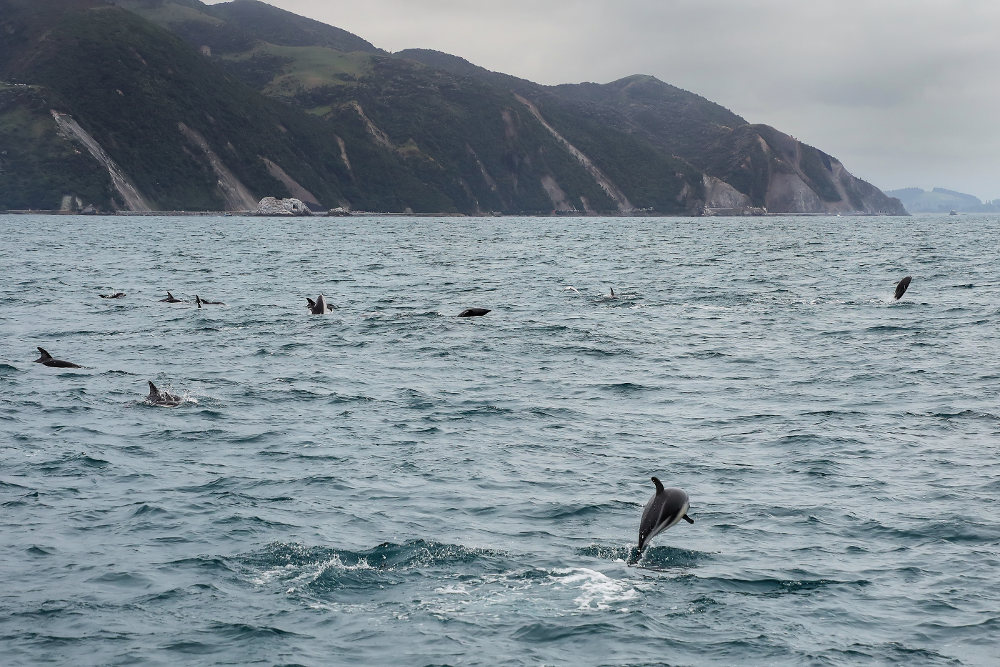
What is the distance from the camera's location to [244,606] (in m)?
12.3

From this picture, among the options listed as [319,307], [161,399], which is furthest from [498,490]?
[319,307]

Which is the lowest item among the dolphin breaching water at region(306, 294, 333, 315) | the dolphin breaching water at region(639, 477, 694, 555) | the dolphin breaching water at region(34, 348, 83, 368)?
the dolphin breaching water at region(34, 348, 83, 368)

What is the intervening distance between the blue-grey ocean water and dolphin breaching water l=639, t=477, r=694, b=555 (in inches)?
16.1

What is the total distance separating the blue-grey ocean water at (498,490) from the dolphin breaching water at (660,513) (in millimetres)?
408

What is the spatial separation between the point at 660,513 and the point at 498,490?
4.02 metres

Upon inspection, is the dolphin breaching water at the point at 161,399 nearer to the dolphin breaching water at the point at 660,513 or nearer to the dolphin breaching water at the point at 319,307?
the dolphin breaching water at the point at 660,513

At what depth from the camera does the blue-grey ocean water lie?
38.5ft

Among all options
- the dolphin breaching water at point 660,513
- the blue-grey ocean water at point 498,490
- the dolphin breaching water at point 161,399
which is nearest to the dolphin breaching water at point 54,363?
the blue-grey ocean water at point 498,490

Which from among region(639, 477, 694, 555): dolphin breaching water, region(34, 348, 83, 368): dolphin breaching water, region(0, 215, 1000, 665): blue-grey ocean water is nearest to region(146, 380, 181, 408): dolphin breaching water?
region(0, 215, 1000, 665): blue-grey ocean water

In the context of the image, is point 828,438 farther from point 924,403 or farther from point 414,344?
point 414,344

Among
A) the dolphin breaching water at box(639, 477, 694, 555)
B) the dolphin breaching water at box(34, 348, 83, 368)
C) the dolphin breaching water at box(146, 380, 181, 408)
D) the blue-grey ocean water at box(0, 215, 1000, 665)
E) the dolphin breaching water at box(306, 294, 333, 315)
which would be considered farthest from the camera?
the dolphin breaching water at box(306, 294, 333, 315)

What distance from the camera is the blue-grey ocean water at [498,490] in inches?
462

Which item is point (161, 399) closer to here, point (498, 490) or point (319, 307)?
point (498, 490)

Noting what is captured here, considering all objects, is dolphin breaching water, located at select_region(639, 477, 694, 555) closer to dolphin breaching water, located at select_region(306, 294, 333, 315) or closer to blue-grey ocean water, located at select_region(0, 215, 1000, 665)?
blue-grey ocean water, located at select_region(0, 215, 1000, 665)
